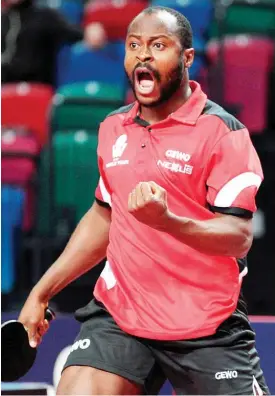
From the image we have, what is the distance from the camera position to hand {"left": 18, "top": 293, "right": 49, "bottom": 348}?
296 cm

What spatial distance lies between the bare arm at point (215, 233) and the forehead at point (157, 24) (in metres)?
0.53

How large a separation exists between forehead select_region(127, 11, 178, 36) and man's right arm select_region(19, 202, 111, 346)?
2.01 ft

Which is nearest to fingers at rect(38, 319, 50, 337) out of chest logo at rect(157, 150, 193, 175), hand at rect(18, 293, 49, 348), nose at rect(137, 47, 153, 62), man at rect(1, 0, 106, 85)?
hand at rect(18, 293, 49, 348)

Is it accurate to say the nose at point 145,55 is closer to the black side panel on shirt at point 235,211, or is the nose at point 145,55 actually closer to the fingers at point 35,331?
the black side panel on shirt at point 235,211

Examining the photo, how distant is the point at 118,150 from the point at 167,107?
0.19 m

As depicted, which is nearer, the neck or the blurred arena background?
the neck

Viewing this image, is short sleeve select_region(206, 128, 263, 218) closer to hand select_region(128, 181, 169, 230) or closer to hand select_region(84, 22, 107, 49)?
hand select_region(128, 181, 169, 230)

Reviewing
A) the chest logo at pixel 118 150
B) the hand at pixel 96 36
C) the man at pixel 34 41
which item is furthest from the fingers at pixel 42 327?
the man at pixel 34 41

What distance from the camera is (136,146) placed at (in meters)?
2.88

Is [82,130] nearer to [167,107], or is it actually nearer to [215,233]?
[167,107]

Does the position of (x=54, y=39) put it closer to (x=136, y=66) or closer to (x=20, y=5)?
(x=20, y=5)

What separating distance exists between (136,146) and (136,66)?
0.24 meters

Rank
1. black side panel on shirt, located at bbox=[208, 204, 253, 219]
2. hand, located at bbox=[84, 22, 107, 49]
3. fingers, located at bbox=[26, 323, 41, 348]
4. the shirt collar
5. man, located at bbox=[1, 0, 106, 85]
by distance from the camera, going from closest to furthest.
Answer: black side panel on shirt, located at bbox=[208, 204, 253, 219]
the shirt collar
fingers, located at bbox=[26, 323, 41, 348]
hand, located at bbox=[84, 22, 107, 49]
man, located at bbox=[1, 0, 106, 85]

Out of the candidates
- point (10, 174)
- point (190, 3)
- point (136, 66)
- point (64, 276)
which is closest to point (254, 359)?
point (64, 276)
